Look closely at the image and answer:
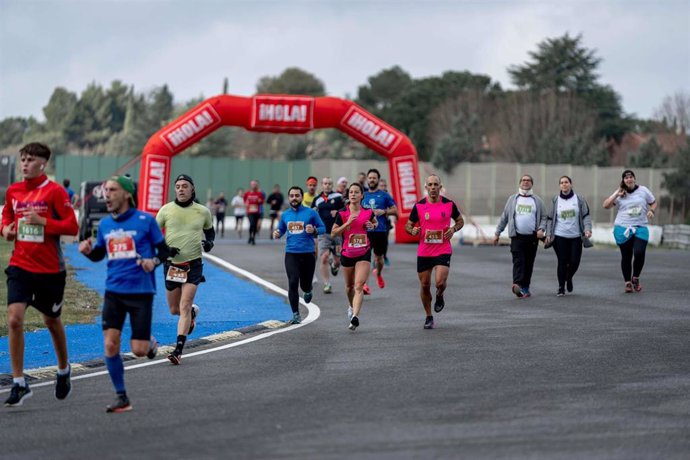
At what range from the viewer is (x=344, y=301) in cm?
1873

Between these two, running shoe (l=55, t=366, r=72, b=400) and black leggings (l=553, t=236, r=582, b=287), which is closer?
running shoe (l=55, t=366, r=72, b=400)

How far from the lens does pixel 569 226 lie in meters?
19.9

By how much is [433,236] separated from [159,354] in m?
3.84

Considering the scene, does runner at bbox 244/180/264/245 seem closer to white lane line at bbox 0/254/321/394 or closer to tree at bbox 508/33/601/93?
white lane line at bbox 0/254/321/394

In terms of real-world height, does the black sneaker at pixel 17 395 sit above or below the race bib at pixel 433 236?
below

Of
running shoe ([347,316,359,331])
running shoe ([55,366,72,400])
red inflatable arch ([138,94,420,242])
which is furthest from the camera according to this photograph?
red inflatable arch ([138,94,420,242])

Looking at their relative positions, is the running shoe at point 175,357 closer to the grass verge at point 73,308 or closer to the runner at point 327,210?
the grass verge at point 73,308

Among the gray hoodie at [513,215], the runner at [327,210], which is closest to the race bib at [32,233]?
the gray hoodie at [513,215]

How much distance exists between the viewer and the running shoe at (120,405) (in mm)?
9031

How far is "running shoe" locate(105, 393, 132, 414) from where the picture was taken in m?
9.03

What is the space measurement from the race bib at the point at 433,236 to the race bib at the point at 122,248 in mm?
5994

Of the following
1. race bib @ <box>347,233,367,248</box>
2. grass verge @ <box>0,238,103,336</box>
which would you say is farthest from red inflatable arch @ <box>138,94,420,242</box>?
race bib @ <box>347,233,367,248</box>

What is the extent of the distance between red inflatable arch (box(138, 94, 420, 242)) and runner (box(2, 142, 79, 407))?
Answer: 79.3 ft

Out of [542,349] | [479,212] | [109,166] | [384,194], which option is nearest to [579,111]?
[479,212]
